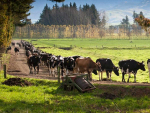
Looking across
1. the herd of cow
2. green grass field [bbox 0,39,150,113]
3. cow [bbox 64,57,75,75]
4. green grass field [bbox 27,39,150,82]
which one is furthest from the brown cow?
green grass field [bbox 0,39,150,113]

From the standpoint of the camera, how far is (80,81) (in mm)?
16031

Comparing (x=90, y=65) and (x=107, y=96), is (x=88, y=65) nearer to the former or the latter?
(x=90, y=65)

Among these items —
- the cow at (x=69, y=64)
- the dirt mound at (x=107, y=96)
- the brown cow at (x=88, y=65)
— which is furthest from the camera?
the cow at (x=69, y=64)

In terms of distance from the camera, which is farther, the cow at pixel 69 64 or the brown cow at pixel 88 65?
the cow at pixel 69 64

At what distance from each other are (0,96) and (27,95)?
151cm

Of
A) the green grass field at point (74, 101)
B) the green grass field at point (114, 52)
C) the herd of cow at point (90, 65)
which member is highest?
the green grass field at point (114, 52)

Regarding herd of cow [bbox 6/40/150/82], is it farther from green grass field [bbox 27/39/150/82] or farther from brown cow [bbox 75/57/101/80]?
green grass field [bbox 27/39/150/82]

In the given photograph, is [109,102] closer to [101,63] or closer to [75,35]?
[101,63]

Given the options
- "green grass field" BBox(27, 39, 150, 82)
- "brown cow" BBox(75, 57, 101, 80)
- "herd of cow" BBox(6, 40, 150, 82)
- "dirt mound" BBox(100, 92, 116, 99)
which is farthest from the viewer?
"green grass field" BBox(27, 39, 150, 82)

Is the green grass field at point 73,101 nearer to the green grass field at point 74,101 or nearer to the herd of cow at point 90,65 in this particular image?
the green grass field at point 74,101

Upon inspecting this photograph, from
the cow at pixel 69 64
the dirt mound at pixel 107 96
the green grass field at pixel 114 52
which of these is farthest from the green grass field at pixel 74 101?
the green grass field at pixel 114 52

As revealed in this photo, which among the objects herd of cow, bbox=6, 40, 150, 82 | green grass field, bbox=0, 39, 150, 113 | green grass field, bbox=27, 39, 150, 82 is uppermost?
green grass field, bbox=27, 39, 150, 82

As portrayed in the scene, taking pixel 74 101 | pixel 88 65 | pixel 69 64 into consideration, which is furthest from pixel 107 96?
pixel 69 64

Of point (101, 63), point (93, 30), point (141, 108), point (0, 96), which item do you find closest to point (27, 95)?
point (0, 96)
